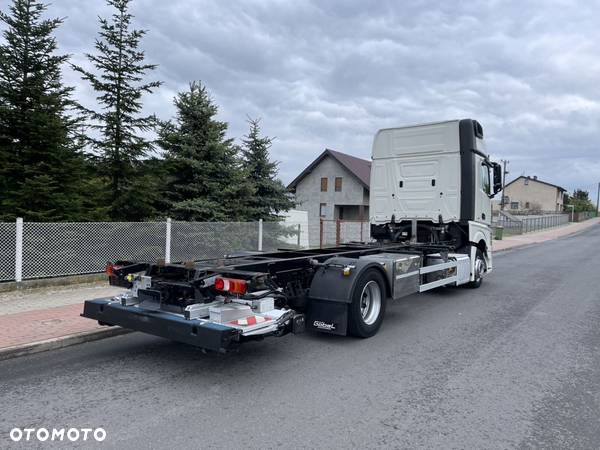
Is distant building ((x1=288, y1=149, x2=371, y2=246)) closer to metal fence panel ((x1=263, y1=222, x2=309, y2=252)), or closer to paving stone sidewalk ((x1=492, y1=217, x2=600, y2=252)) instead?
paving stone sidewalk ((x1=492, y1=217, x2=600, y2=252))

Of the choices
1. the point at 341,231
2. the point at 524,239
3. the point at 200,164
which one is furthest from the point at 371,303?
the point at 524,239

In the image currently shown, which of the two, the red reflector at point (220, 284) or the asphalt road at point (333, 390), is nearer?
the asphalt road at point (333, 390)

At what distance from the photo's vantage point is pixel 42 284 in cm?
842

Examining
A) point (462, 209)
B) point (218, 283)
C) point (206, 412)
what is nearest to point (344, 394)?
point (206, 412)

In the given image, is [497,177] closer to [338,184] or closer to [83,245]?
[83,245]

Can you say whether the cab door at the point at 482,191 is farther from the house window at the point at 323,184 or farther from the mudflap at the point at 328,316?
the house window at the point at 323,184

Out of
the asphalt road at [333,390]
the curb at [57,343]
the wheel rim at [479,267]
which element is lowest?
the asphalt road at [333,390]

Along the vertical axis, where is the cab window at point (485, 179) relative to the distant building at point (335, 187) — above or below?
below

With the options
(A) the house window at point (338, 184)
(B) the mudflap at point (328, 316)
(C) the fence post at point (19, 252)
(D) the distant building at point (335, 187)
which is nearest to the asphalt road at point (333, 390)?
(B) the mudflap at point (328, 316)

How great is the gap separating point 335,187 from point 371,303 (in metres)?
34.5

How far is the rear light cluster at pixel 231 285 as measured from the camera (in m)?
4.46

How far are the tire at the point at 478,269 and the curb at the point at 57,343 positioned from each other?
7.40m

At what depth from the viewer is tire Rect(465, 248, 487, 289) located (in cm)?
984

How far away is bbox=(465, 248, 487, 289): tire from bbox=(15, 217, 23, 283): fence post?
9.10 m
